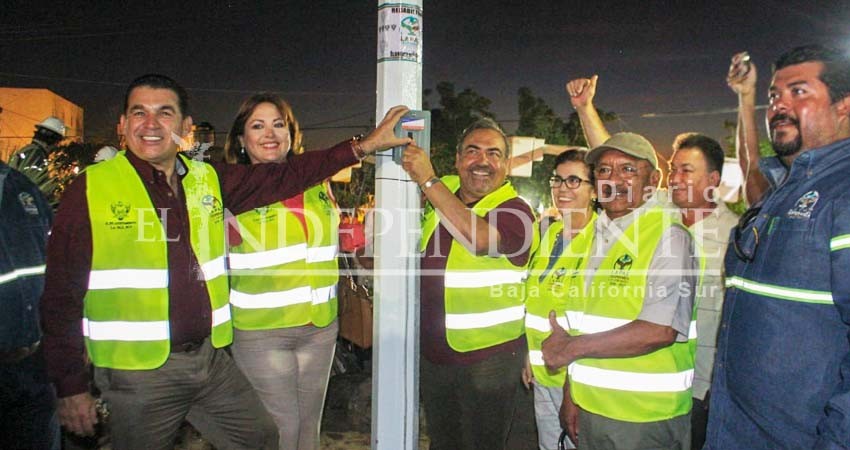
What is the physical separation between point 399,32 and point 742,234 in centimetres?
159

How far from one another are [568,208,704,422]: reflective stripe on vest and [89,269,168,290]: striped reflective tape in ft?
6.42

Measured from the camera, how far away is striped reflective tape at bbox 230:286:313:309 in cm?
343

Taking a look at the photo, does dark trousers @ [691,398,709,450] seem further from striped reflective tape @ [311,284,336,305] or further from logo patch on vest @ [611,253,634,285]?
striped reflective tape @ [311,284,336,305]

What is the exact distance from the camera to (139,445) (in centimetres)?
274

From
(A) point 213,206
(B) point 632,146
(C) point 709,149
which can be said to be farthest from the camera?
(C) point 709,149

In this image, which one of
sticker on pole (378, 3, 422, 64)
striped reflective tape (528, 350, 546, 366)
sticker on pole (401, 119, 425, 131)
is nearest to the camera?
sticker on pole (378, 3, 422, 64)

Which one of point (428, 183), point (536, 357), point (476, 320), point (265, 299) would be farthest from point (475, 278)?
point (265, 299)

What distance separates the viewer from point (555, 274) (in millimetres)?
3488

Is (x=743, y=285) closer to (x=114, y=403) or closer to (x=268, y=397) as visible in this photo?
(x=268, y=397)

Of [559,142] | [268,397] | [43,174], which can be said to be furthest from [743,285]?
[559,142]

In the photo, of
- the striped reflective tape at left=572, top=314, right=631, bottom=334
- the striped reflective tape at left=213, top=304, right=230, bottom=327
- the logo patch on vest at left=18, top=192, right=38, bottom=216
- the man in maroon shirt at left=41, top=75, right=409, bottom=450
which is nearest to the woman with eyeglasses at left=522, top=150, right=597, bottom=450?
the striped reflective tape at left=572, top=314, right=631, bottom=334

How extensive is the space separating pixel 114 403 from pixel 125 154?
1.12 metres

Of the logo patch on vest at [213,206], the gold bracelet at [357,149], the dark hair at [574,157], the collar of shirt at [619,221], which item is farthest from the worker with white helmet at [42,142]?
the collar of shirt at [619,221]

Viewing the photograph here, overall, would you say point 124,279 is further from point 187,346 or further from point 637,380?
point 637,380
